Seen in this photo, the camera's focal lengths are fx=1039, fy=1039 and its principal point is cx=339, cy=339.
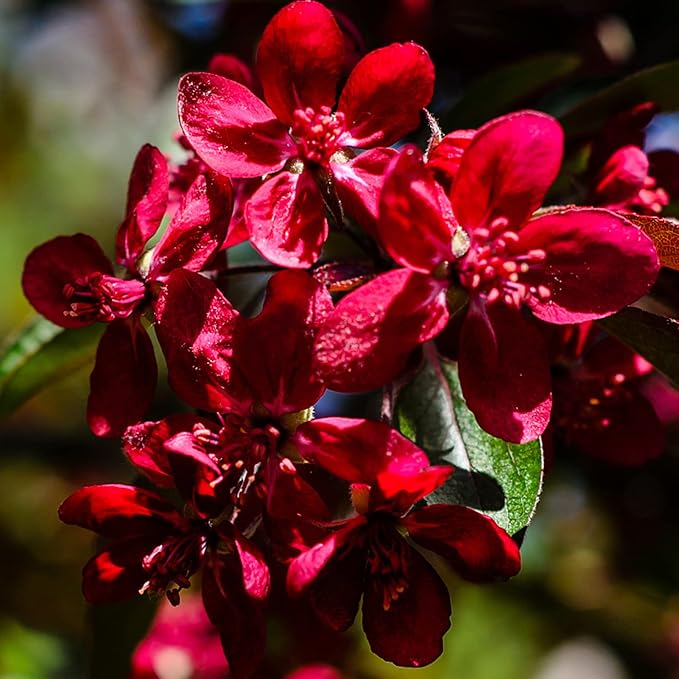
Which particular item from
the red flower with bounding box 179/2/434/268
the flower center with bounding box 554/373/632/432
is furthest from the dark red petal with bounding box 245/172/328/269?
the flower center with bounding box 554/373/632/432

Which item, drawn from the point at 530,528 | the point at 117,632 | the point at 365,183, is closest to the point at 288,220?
the point at 365,183

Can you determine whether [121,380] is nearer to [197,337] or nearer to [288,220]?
[197,337]

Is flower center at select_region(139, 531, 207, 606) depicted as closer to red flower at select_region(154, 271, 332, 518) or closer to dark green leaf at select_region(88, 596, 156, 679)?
red flower at select_region(154, 271, 332, 518)

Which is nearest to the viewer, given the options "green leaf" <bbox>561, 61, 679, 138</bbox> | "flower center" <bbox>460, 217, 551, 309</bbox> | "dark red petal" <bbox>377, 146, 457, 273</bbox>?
"dark red petal" <bbox>377, 146, 457, 273</bbox>

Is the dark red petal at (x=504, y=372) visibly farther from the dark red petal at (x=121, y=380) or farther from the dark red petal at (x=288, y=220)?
the dark red petal at (x=121, y=380)

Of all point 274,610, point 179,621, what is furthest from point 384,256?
point 179,621

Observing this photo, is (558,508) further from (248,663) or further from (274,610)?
(248,663)

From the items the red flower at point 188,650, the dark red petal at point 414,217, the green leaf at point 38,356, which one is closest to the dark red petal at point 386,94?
the dark red petal at point 414,217
